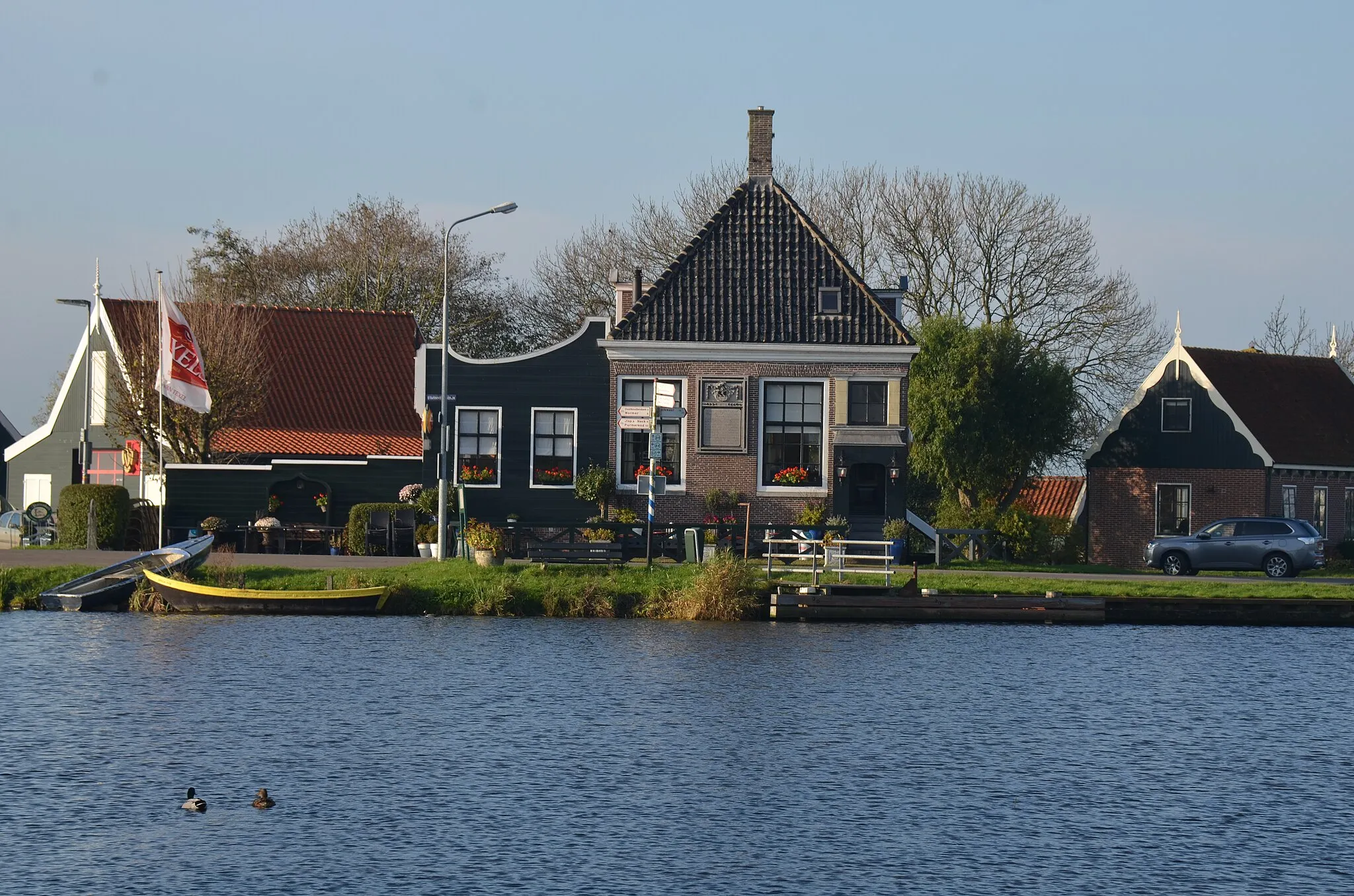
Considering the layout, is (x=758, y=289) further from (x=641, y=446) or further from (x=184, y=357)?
(x=184, y=357)

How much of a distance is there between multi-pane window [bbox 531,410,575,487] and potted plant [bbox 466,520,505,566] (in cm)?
767

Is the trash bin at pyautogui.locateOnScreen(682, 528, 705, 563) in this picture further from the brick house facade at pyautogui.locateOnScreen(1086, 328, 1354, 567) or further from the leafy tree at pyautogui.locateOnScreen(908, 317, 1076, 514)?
the brick house facade at pyautogui.locateOnScreen(1086, 328, 1354, 567)

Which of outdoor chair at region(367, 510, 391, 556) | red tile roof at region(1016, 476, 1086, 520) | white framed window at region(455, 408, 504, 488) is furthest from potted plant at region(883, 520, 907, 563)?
red tile roof at region(1016, 476, 1086, 520)

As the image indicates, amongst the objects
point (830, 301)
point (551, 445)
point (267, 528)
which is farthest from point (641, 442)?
point (267, 528)

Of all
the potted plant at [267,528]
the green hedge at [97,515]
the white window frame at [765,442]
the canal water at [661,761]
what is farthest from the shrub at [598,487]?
the green hedge at [97,515]

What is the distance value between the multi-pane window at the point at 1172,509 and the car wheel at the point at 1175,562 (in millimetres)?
9499

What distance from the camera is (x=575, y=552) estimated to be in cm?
3675

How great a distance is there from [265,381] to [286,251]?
19816 millimetres

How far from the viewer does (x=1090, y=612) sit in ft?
116

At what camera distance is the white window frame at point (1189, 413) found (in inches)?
2103

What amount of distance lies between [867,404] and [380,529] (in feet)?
45.3

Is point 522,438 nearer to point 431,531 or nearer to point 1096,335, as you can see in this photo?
point 431,531

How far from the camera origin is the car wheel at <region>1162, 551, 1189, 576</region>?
43.8 metres

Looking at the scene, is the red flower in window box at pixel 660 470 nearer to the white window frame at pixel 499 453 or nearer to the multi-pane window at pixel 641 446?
the multi-pane window at pixel 641 446
